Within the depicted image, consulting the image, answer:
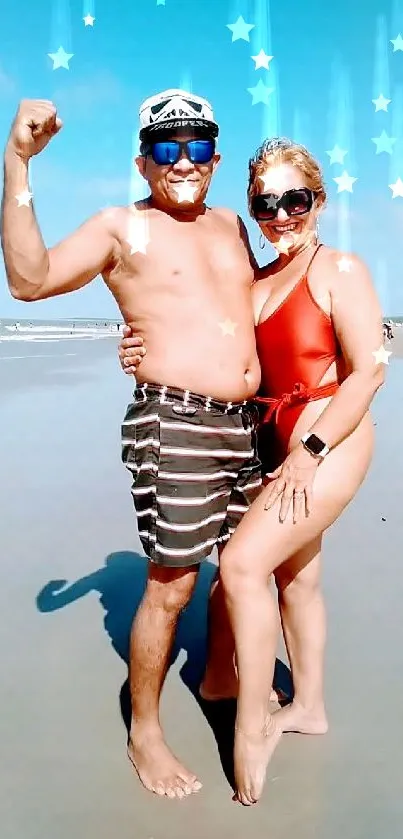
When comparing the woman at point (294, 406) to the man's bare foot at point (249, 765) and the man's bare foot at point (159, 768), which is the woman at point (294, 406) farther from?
the man's bare foot at point (159, 768)

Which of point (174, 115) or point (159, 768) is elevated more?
point (174, 115)

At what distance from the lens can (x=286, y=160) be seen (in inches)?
100

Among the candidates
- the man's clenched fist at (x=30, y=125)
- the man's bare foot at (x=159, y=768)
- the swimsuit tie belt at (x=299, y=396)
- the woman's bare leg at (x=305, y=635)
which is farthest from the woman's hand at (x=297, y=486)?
the man's clenched fist at (x=30, y=125)

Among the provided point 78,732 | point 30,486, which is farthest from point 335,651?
point 30,486

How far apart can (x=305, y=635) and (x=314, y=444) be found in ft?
2.62

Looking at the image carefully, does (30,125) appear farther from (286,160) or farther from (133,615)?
(133,615)

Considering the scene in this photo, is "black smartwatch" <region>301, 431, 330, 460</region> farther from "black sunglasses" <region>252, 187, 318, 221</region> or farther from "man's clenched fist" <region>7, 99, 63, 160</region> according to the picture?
"man's clenched fist" <region>7, 99, 63, 160</region>

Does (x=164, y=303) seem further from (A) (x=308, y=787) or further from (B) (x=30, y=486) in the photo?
(B) (x=30, y=486)

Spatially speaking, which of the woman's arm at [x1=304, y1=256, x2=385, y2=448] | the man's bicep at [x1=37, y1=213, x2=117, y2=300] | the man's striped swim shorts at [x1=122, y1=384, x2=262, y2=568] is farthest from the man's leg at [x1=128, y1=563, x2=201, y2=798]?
the man's bicep at [x1=37, y1=213, x2=117, y2=300]

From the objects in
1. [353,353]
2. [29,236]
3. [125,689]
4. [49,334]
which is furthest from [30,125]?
[49,334]

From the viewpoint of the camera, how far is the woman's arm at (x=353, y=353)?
7.67ft

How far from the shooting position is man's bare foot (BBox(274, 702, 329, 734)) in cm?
272

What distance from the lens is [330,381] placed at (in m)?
2.50

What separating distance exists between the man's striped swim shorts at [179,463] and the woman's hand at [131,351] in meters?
0.08
